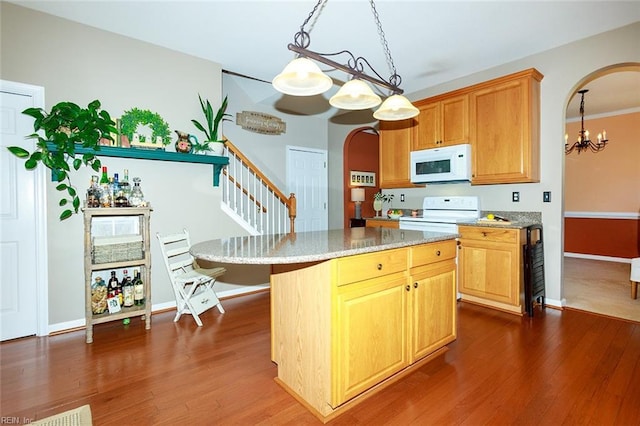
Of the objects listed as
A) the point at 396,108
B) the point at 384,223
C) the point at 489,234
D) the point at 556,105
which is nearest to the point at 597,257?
the point at 556,105

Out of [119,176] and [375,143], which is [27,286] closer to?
[119,176]

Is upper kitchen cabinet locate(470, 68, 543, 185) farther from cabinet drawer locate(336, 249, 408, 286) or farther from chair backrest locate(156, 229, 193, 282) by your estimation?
chair backrest locate(156, 229, 193, 282)

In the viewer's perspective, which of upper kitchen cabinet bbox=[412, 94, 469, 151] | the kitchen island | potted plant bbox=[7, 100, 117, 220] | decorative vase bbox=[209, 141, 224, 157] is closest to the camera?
the kitchen island

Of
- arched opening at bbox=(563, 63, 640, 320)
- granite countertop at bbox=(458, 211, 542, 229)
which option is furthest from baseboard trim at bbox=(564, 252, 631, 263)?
granite countertop at bbox=(458, 211, 542, 229)

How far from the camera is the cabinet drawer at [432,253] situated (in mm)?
2033

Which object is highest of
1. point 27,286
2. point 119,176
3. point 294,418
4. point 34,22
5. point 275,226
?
point 34,22

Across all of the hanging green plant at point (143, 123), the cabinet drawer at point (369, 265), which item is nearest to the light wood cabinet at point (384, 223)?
the cabinet drawer at point (369, 265)

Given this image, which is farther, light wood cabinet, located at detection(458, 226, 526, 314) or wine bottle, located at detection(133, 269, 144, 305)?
light wood cabinet, located at detection(458, 226, 526, 314)

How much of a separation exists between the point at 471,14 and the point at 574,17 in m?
0.97

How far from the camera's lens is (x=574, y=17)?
278 cm

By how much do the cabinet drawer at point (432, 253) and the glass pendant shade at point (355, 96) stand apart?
108 cm

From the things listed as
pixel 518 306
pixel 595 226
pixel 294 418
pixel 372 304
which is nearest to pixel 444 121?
pixel 518 306

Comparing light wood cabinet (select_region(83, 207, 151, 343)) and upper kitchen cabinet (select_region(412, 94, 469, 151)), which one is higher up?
upper kitchen cabinet (select_region(412, 94, 469, 151))

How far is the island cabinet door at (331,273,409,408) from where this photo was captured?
165 centimetres
